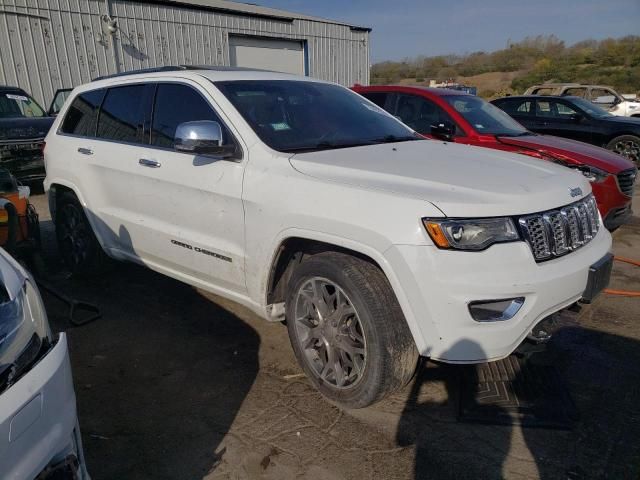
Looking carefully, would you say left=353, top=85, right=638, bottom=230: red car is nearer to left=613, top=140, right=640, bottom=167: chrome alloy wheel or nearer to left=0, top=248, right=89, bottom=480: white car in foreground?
left=0, top=248, right=89, bottom=480: white car in foreground

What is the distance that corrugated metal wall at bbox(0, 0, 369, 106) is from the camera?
523 inches

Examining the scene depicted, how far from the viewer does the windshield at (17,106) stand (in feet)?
30.3

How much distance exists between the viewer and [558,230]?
259 cm

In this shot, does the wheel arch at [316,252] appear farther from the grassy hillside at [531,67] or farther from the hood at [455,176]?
the grassy hillside at [531,67]

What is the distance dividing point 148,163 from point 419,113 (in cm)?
407

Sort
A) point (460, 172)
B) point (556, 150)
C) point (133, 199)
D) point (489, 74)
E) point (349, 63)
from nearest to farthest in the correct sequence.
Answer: point (460, 172)
point (133, 199)
point (556, 150)
point (349, 63)
point (489, 74)

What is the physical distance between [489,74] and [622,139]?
171ft

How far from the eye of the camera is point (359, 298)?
8.45 ft

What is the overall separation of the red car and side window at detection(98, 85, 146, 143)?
8.66 feet

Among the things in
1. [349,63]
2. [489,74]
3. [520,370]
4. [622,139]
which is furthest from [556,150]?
[489,74]

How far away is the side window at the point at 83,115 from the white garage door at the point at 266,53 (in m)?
14.2

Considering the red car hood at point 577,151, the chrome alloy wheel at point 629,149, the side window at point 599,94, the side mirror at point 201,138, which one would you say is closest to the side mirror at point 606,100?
the side window at point 599,94

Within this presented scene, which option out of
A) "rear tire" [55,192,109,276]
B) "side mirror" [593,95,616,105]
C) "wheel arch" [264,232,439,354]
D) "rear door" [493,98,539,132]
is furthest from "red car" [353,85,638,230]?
"side mirror" [593,95,616,105]

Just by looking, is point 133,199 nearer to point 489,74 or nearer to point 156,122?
point 156,122
